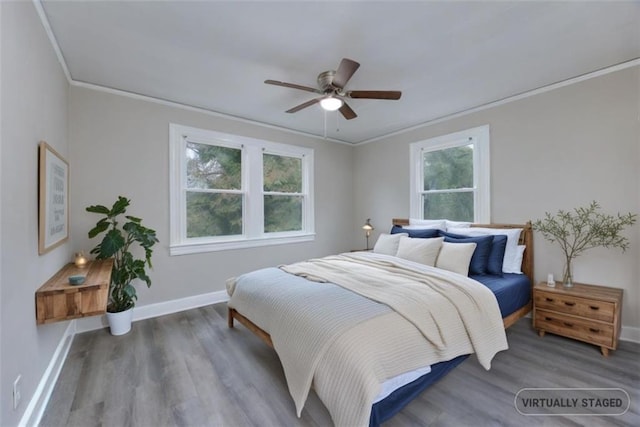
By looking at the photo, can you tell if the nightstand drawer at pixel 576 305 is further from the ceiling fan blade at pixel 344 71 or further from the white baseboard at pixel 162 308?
the white baseboard at pixel 162 308

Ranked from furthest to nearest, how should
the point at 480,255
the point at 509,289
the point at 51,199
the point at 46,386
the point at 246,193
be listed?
the point at 246,193 → the point at 480,255 → the point at 509,289 → the point at 51,199 → the point at 46,386

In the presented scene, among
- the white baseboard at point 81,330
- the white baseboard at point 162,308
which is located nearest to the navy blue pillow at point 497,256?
the white baseboard at point 81,330

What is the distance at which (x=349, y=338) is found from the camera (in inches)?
60.8

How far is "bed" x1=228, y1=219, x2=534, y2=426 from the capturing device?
146cm

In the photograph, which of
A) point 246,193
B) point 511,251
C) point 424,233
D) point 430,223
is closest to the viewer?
point 511,251

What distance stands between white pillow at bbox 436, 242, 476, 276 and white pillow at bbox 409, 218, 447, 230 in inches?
31.0

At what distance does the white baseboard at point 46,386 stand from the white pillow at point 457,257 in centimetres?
338

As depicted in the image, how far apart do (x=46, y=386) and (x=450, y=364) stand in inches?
112

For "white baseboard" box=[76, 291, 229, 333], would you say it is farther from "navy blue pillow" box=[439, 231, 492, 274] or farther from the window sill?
"navy blue pillow" box=[439, 231, 492, 274]

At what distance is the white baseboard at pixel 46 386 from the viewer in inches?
62.1

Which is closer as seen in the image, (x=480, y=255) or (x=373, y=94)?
(x=373, y=94)

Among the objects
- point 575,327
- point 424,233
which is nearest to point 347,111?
point 424,233

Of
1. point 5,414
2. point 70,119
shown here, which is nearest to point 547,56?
point 5,414

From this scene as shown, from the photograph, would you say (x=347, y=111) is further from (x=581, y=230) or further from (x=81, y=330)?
(x=81, y=330)
